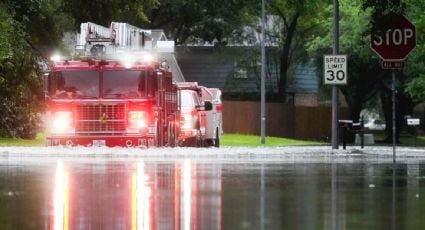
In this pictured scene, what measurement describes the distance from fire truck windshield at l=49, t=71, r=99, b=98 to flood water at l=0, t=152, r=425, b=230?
864 centimetres

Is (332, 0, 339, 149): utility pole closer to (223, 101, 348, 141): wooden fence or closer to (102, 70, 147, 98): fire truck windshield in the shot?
(102, 70, 147, 98): fire truck windshield

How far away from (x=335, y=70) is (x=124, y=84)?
19.3ft

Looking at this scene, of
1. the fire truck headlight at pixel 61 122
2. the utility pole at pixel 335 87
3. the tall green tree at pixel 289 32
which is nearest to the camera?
the fire truck headlight at pixel 61 122

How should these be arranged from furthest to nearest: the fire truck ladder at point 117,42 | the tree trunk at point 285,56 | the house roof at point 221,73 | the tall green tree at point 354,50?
the house roof at point 221,73 → the tree trunk at point 285,56 → the tall green tree at point 354,50 → the fire truck ladder at point 117,42

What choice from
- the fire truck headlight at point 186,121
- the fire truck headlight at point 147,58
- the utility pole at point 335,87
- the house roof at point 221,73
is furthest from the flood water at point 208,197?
the house roof at point 221,73

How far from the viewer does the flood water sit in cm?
1371

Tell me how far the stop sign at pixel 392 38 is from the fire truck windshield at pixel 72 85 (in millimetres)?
8605

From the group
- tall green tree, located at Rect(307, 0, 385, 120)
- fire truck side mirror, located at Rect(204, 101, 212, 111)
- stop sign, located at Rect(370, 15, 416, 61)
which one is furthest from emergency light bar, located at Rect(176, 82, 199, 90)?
tall green tree, located at Rect(307, 0, 385, 120)

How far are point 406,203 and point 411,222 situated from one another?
100 inches

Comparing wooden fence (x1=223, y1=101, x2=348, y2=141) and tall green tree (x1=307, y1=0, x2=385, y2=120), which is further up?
tall green tree (x1=307, y1=0, x2=385, y2=120)

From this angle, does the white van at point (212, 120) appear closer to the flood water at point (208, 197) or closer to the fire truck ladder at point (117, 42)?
the fire truck ladder at point (117, 42)

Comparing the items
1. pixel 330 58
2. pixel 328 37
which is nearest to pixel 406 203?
pixel 330 58

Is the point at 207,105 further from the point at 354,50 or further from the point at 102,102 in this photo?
the point at 354,50

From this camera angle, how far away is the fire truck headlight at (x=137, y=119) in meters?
35.1
